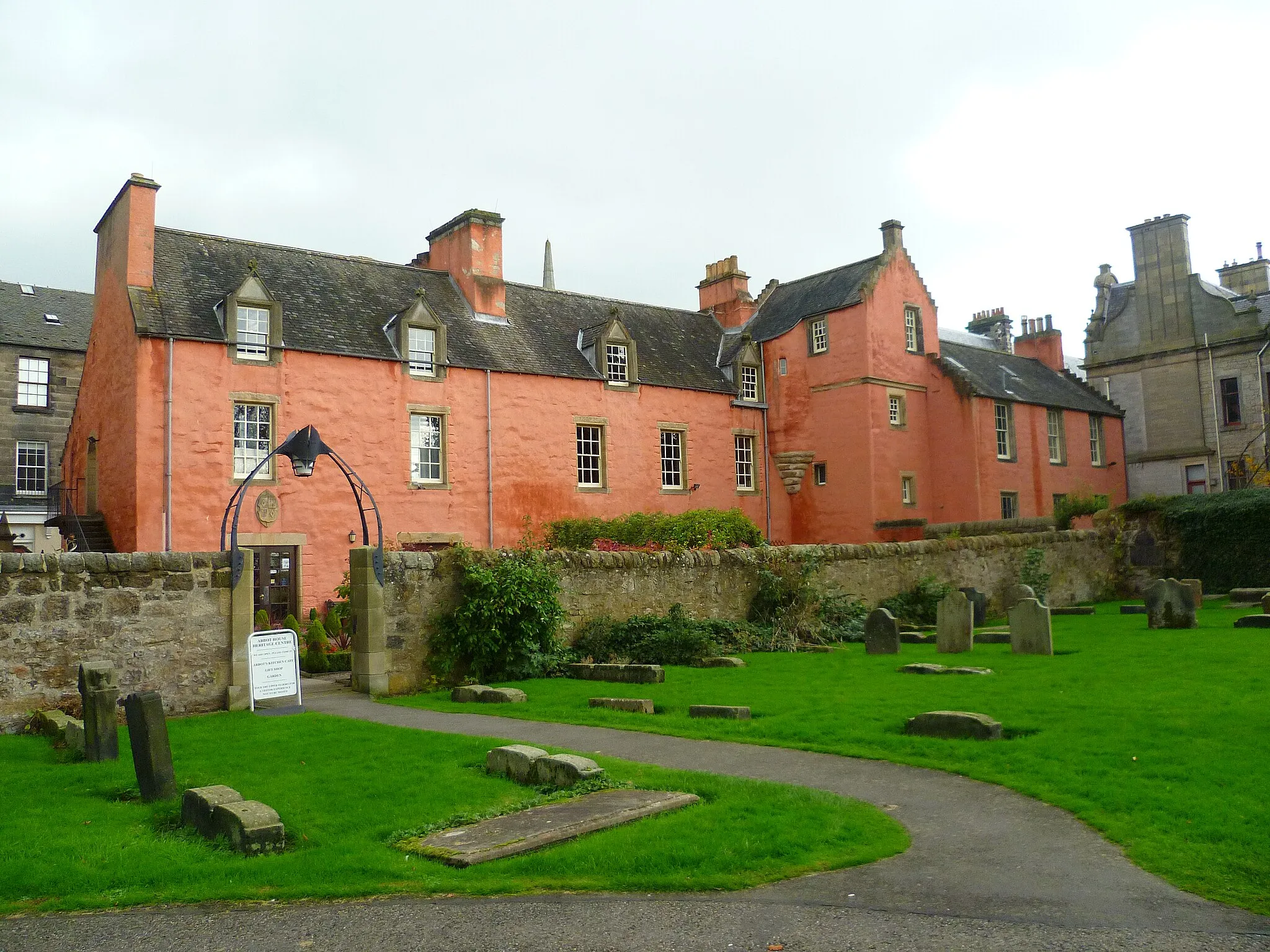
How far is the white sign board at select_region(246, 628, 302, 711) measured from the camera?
14.1 metres

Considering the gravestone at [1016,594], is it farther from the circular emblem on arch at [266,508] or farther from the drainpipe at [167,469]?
the drainpipe at [167,469]

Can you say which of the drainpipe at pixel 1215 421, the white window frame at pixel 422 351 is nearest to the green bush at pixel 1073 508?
the drainpipe at pixel 1215 421

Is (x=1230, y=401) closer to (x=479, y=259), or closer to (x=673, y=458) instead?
(x=673, y=458)

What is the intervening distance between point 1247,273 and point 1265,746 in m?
43.7

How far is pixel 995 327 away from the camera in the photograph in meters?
59.0

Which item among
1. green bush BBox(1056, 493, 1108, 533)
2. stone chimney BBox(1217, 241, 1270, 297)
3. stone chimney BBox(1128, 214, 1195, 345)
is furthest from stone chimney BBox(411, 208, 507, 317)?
stone chimney BBox(1217, 241, 1270, 297)

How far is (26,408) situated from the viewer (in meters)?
41.1

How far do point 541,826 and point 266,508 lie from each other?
19.3m

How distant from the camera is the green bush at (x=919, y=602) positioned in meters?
23.6

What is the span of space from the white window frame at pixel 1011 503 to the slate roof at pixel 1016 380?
3.37m

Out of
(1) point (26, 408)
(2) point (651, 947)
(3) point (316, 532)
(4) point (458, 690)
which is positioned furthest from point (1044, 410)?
(1) point (26, 408)

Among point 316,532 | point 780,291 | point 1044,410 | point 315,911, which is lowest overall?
point 315,911

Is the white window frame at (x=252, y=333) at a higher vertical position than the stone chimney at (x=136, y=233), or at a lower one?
lower

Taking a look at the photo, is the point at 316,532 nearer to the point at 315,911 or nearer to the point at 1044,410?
the point at 315,911
